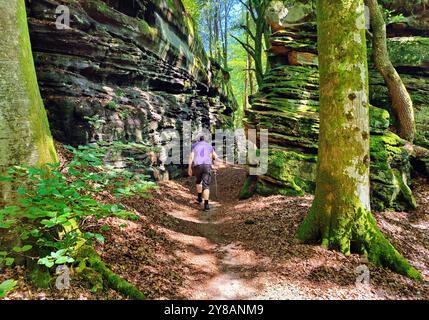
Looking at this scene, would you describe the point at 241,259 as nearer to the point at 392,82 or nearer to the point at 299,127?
the point at 299,127

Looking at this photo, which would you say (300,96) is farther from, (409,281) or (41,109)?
(41,109)

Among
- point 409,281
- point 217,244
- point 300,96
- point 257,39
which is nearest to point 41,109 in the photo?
point 217,244

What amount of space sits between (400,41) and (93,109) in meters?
13.7

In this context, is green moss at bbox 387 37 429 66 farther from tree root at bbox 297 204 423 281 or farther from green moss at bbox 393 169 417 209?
tree root at bbox 297 204 423 281

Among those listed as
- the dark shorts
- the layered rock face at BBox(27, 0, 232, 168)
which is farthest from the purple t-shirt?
the layered rock face at BBox(27, 0, 232, 168)

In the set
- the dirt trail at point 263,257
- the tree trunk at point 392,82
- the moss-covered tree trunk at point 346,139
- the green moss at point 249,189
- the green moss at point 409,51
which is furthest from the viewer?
the green moss at point 409,51

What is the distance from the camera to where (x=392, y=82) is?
10812mm

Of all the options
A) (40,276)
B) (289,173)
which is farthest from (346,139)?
(40,276)

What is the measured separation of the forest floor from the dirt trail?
0.02 metres

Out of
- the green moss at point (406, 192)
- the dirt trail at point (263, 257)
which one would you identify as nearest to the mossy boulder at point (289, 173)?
the dirt trail at point (263, 257)

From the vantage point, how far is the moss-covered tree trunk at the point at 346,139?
5148 mm

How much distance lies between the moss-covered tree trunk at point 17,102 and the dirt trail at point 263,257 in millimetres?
2620

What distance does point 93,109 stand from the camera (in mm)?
9039

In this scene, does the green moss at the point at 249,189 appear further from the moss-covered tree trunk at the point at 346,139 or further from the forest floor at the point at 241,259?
the moss-covered tree trunk at the point at 346,139
